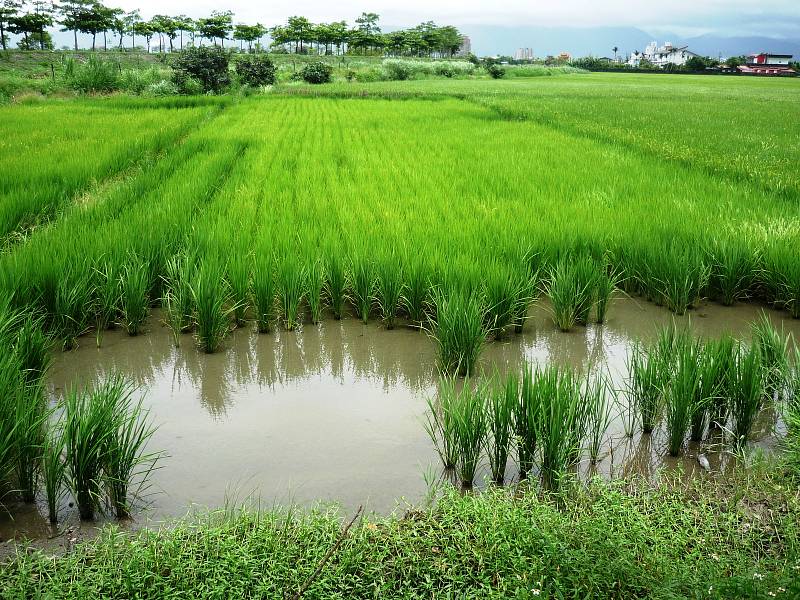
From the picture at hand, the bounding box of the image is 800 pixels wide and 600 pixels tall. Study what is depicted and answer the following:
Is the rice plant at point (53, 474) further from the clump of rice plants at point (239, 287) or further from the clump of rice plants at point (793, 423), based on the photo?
the clump of rice plants at point (793, 423)

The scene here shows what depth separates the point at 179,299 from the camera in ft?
Result: 12.4

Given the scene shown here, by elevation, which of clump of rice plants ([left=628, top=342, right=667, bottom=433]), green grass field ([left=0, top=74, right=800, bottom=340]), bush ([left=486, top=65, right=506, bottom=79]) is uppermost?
bush ([left=486, top=65, right=506, bottom=79])

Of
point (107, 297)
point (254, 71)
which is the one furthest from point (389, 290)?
point (254, 71)

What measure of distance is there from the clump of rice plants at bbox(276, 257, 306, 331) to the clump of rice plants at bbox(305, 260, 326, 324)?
0.04 meters

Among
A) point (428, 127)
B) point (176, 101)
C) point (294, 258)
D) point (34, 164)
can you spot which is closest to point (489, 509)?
point (294, 258)

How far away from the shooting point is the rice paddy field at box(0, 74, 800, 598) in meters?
1.98

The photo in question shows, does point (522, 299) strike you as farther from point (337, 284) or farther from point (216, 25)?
point (216, 25)

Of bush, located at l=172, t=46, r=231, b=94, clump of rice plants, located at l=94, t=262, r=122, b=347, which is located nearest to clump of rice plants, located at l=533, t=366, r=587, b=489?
clump of rice plants, located at l=94, t=262, r=122, b=347

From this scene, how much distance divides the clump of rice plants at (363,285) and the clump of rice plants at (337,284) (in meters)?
0.07

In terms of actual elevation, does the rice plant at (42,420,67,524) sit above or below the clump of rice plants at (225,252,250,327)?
below

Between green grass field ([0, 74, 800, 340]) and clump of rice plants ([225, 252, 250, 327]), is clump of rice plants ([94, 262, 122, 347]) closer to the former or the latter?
green grass field ([0, 74, 800, 340])

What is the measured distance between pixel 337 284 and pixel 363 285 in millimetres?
178

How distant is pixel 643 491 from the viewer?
2.20 meters

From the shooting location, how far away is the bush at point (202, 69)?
23906mm
